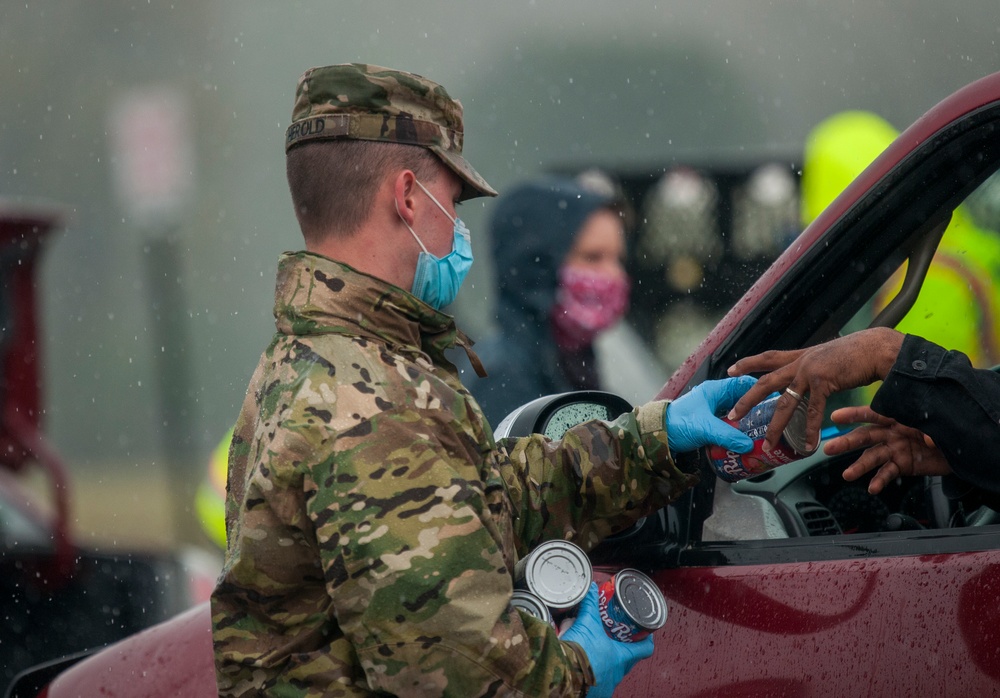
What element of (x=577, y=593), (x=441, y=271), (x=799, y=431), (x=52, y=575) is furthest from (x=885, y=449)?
(x=52, y=575)

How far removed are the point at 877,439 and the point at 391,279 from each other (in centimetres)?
84

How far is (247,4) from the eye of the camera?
32750mm

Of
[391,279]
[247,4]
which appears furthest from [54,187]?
[391,279]

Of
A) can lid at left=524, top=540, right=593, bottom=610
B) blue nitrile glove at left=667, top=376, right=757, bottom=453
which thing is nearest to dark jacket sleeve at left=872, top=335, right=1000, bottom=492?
blue nitrile glove at left=667, top=376, right=757, bottom=453

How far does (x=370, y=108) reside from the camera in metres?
1.99

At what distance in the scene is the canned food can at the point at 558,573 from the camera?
6.12 feet

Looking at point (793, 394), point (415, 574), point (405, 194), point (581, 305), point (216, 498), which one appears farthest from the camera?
point (216, 498)

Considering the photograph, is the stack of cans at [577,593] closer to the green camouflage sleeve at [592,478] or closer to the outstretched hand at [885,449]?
the green camouflage sleeve at [592,478]

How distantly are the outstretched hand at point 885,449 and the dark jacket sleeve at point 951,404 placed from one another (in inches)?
6.2

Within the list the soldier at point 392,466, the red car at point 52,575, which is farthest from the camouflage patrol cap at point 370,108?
the red car at point 52,575

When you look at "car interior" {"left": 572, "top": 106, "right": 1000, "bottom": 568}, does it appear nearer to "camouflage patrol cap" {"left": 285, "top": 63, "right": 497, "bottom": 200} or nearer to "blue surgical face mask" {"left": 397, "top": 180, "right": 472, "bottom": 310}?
"blue surgical face mask" {"left": 397, "top": 180, "right": 472, "bottom": 310}

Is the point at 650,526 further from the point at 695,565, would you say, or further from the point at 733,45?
the point at 733,45

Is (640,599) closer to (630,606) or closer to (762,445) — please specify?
(630,606)

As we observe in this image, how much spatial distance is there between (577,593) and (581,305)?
2.50 meters
